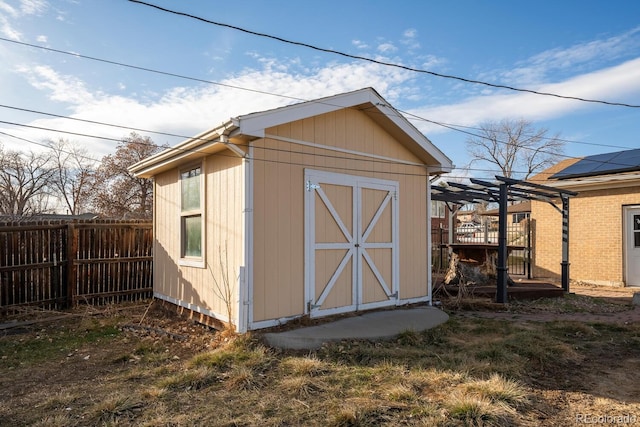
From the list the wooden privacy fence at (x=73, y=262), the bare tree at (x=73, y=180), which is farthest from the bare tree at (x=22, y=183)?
the wooden privacy fence at (x=73, y=262)

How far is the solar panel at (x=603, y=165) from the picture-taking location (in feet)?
36.9

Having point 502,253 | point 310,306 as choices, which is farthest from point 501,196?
point 310,306

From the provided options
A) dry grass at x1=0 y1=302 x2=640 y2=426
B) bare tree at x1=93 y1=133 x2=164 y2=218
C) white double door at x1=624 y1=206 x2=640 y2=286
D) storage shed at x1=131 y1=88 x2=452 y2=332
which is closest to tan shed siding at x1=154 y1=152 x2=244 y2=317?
storage shed at x1=131 y1=88 x2=452 y2=332

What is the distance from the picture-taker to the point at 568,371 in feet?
14.4

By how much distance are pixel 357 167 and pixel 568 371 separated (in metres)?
3.71

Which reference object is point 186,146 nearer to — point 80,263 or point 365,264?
point 365,264

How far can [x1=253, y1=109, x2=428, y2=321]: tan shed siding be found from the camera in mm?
5301

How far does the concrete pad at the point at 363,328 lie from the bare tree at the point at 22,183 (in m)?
26.2

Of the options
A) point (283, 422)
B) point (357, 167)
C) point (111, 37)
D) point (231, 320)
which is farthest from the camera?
point (357, 167)

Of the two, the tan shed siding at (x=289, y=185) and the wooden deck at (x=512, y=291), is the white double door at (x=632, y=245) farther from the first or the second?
the tan shed siding at (x=289, y=185)

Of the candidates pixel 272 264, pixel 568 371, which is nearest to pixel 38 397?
pixel 272 264

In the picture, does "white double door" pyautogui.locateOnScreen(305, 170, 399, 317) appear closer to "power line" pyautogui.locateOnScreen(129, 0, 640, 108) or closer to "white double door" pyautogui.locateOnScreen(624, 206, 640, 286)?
"power line" pyautogui.locateOnScreen(129, 0, 640, 108)

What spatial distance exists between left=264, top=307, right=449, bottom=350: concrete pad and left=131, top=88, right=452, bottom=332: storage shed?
326mm

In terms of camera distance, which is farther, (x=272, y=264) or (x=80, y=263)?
(x=80, y=263)
